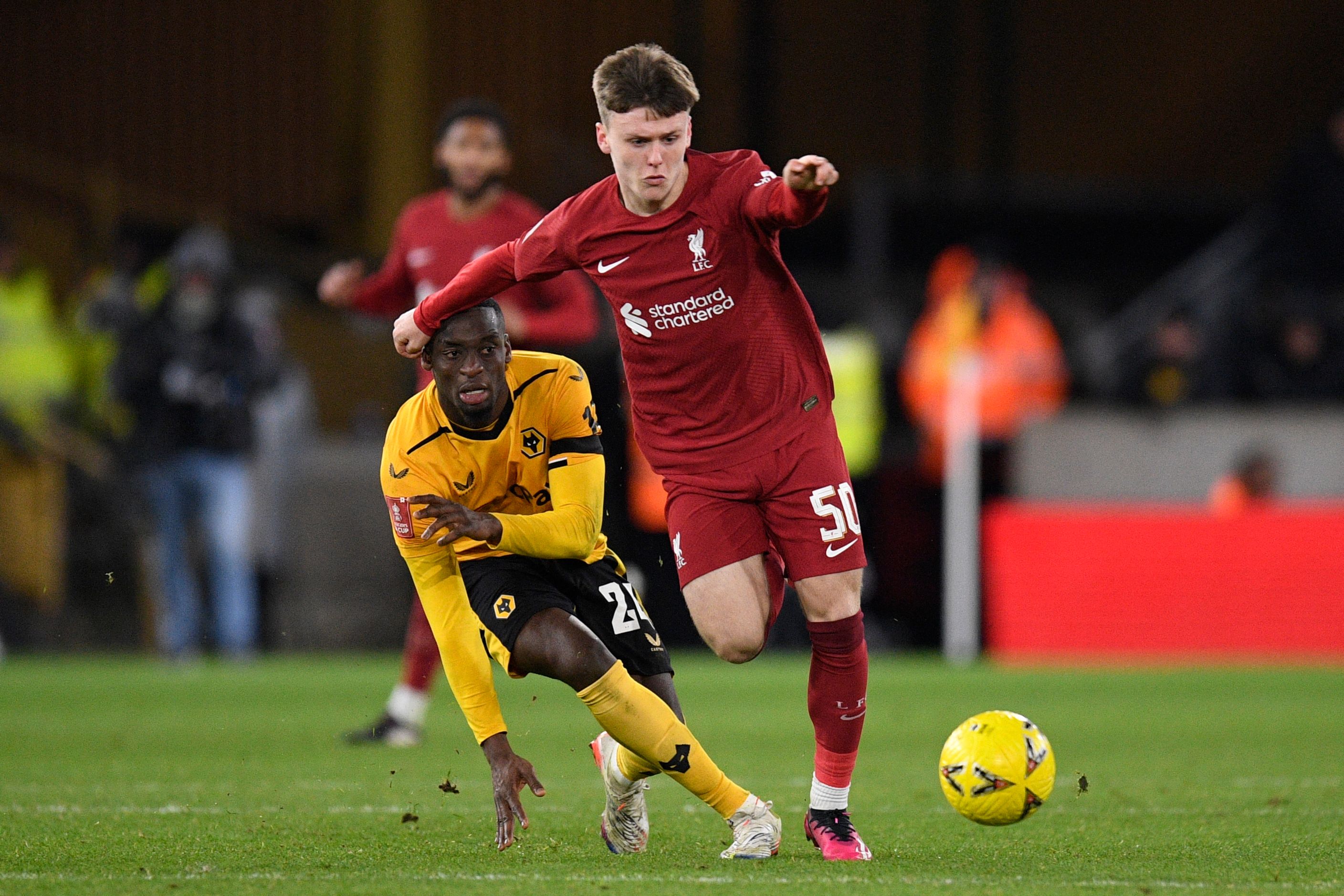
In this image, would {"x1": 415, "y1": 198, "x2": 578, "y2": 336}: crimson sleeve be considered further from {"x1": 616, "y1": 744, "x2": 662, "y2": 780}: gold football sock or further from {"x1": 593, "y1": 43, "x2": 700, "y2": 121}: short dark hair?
{"x1": 616, "y1": 744, "x2": 662, "y2": 780}: gold football sock

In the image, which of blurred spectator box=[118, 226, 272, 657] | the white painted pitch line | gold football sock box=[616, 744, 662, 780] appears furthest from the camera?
blurred spectator box=[118, 226, 272, 657]

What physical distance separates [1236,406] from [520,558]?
10.1 metres

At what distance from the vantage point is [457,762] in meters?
6.99

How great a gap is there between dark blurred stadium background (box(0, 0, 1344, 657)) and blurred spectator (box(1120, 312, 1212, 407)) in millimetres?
40

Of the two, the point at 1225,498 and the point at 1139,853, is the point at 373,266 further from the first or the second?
the point at 1139,853

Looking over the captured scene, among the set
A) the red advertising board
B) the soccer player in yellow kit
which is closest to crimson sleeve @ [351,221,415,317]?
the soccer player in yellow kit

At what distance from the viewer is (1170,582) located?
40.1ft

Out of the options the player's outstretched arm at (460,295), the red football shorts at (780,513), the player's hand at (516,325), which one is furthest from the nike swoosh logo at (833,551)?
the player's hand at (516,325)

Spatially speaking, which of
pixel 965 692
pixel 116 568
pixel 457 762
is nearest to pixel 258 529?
pixel 116 568

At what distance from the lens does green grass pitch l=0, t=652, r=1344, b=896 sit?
4.33m

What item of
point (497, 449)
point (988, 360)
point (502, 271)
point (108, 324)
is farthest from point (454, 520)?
point (988, 360)

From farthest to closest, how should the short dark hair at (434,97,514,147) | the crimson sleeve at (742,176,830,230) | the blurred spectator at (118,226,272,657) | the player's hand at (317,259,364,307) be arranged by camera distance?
the blurred spectator at (118,226,272,657) < the short dark hair at (434,97,514,147) < the player's hand at (317,259,364,307) < the crimson sleeve at (742,176,830,230)

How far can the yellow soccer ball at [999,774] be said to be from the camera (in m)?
4.90

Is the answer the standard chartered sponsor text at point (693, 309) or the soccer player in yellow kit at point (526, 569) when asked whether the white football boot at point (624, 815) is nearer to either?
A: the soccer player in yellow kit at point (526, 569)
